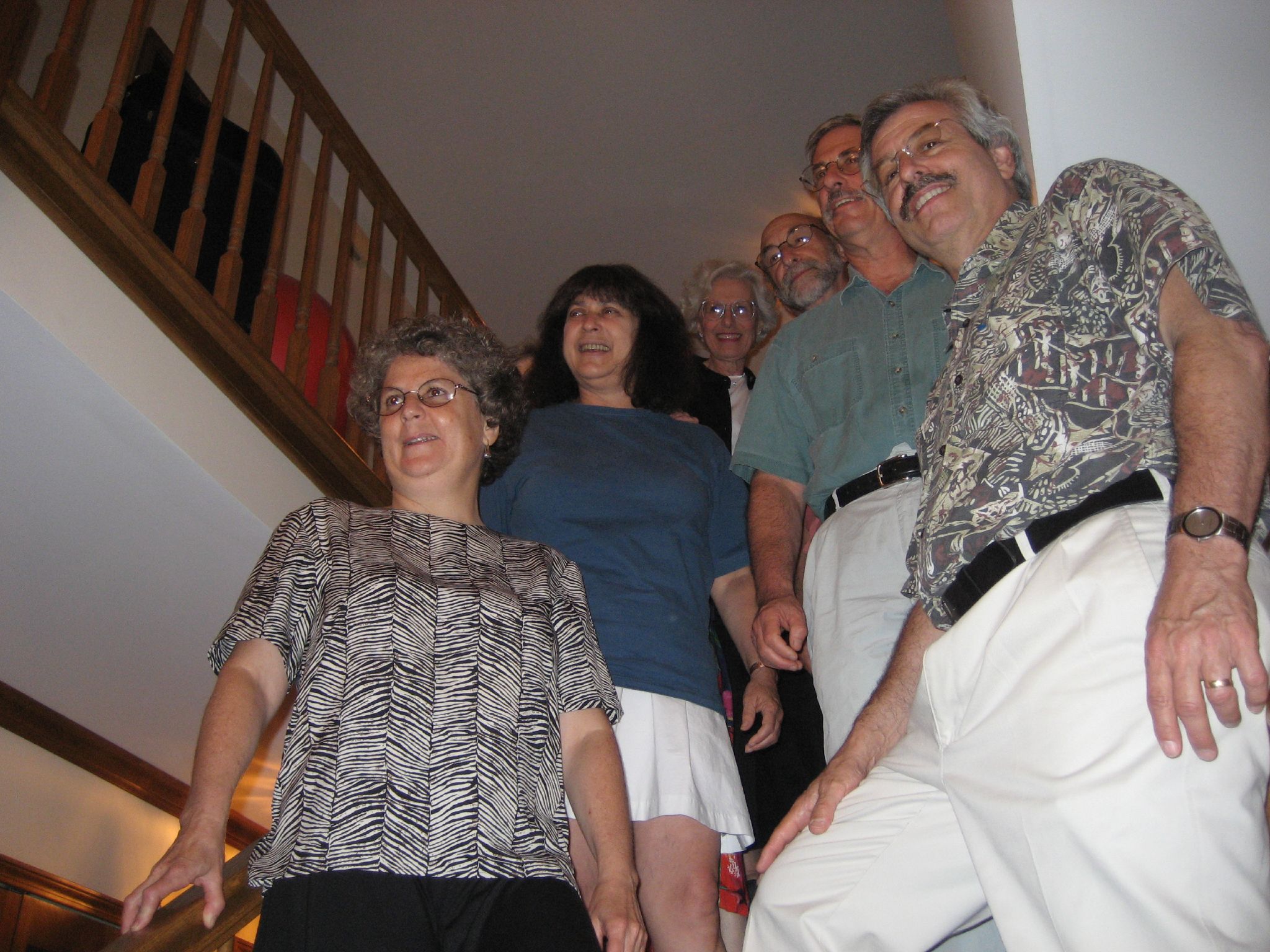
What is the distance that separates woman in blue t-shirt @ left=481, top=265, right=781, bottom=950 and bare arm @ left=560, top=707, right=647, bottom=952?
0.02 meters

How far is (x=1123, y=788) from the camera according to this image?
91cm

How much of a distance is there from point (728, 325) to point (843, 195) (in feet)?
1.84

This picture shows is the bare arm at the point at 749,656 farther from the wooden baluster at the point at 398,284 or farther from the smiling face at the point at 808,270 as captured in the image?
the wooden baluster at the point at 398,284

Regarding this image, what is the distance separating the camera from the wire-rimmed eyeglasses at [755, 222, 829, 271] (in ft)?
8.52

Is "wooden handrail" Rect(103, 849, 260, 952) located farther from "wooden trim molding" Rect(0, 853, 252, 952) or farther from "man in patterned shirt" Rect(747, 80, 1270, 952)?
"wooden trim molding" Rect(0, 853, 252, 952)

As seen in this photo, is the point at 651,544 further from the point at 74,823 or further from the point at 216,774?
the point at 74,823

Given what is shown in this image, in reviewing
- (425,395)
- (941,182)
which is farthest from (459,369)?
(941,182)

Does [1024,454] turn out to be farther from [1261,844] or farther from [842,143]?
[842,143]

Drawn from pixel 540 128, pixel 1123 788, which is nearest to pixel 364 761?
pixel 1123 788

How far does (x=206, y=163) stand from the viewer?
2615 millimetres

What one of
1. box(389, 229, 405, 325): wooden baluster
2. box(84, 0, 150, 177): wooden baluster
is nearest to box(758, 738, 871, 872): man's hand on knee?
box(84, 0, 150, 177): wooden baluster

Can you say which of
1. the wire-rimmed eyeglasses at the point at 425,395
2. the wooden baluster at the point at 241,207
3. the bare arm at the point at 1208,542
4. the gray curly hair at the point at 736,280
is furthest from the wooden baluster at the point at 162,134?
the bare arm at the point at 1208,542

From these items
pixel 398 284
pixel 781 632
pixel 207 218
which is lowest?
pixel 781 632

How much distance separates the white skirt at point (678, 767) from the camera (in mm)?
1520
